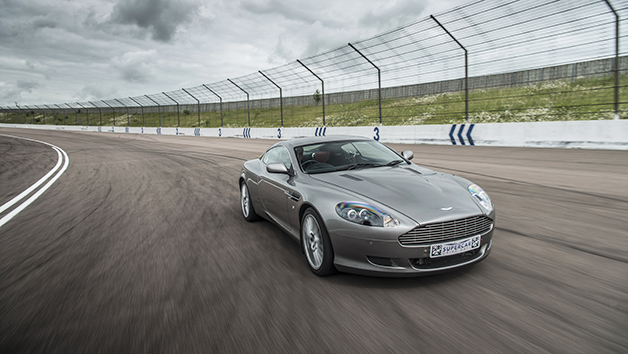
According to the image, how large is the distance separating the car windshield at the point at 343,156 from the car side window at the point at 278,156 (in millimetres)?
146

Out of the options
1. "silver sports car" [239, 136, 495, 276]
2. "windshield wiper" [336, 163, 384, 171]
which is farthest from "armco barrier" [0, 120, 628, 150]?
"windshield wiper" [336, 163, 384, 171]

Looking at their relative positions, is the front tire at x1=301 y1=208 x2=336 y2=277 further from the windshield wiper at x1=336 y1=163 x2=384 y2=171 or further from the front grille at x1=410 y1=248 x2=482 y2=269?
the windshield wiper at x1=336 y1=163 x2=384 y2=171

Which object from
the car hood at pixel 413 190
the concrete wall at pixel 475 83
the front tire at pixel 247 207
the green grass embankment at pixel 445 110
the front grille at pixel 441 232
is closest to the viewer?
the front grille at pixel 441 232

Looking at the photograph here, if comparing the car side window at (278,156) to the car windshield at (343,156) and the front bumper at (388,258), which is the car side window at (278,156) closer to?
the car windshield at (343,156)

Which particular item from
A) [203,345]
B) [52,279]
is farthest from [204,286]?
[52,279]

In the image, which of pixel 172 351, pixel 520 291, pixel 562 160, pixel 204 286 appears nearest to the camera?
pixel 172 351

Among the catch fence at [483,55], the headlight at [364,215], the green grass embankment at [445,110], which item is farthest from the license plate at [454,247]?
the green grass embankment at [445,110]

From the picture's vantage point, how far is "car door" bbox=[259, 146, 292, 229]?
4.26m

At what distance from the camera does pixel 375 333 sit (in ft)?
7.97

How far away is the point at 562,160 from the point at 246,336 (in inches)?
397

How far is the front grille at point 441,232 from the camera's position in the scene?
296 cm

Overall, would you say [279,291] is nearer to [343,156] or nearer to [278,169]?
[278,169]

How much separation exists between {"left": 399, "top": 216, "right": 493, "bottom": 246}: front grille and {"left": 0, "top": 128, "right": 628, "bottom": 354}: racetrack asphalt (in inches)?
14.3

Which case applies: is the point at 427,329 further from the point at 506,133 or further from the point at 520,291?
the point at 506,133
